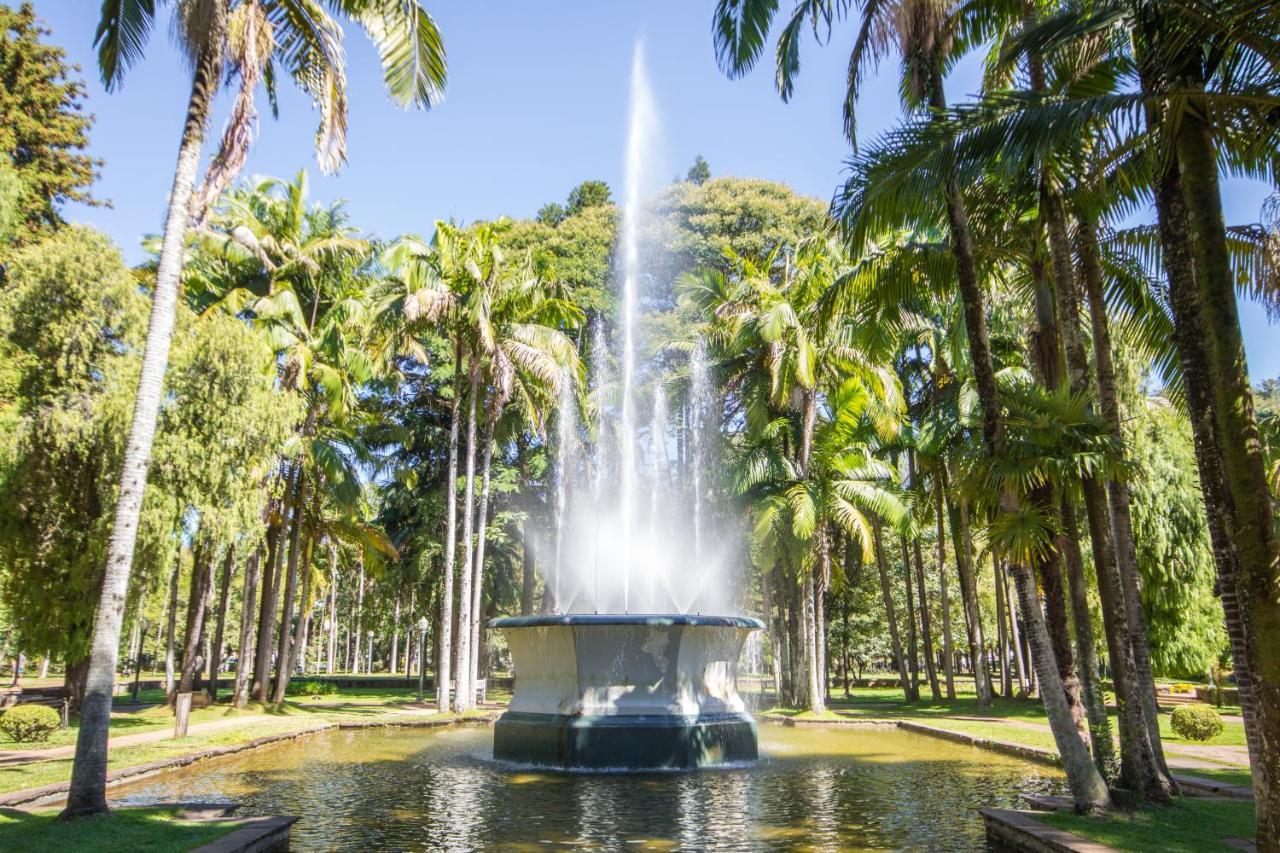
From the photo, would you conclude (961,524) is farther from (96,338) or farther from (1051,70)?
(96,338)

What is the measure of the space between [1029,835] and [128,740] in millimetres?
15723

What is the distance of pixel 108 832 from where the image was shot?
7711 millimetres

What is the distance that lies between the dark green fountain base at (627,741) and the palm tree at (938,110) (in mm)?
5883

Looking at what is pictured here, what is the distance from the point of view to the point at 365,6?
446 inches

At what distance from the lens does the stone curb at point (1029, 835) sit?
23.1 ft

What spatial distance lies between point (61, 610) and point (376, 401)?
54.3 ft

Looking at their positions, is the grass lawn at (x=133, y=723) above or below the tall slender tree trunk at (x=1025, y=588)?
below

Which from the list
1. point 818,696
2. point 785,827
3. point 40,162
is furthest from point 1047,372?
point 40,162

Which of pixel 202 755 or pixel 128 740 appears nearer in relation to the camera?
pixel 202 755

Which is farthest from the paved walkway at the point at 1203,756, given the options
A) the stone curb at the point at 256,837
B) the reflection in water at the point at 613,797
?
the stone curb at the point at 256,837

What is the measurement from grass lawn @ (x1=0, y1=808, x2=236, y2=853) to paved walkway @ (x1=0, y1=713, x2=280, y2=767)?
1374mm

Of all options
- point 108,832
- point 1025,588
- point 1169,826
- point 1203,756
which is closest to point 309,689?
point 108,832

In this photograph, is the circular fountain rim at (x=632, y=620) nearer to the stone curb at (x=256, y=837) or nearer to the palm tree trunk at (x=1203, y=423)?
the stone curb at (x=256, y=837)

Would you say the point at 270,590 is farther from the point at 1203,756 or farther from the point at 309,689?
the point at 1203,756
